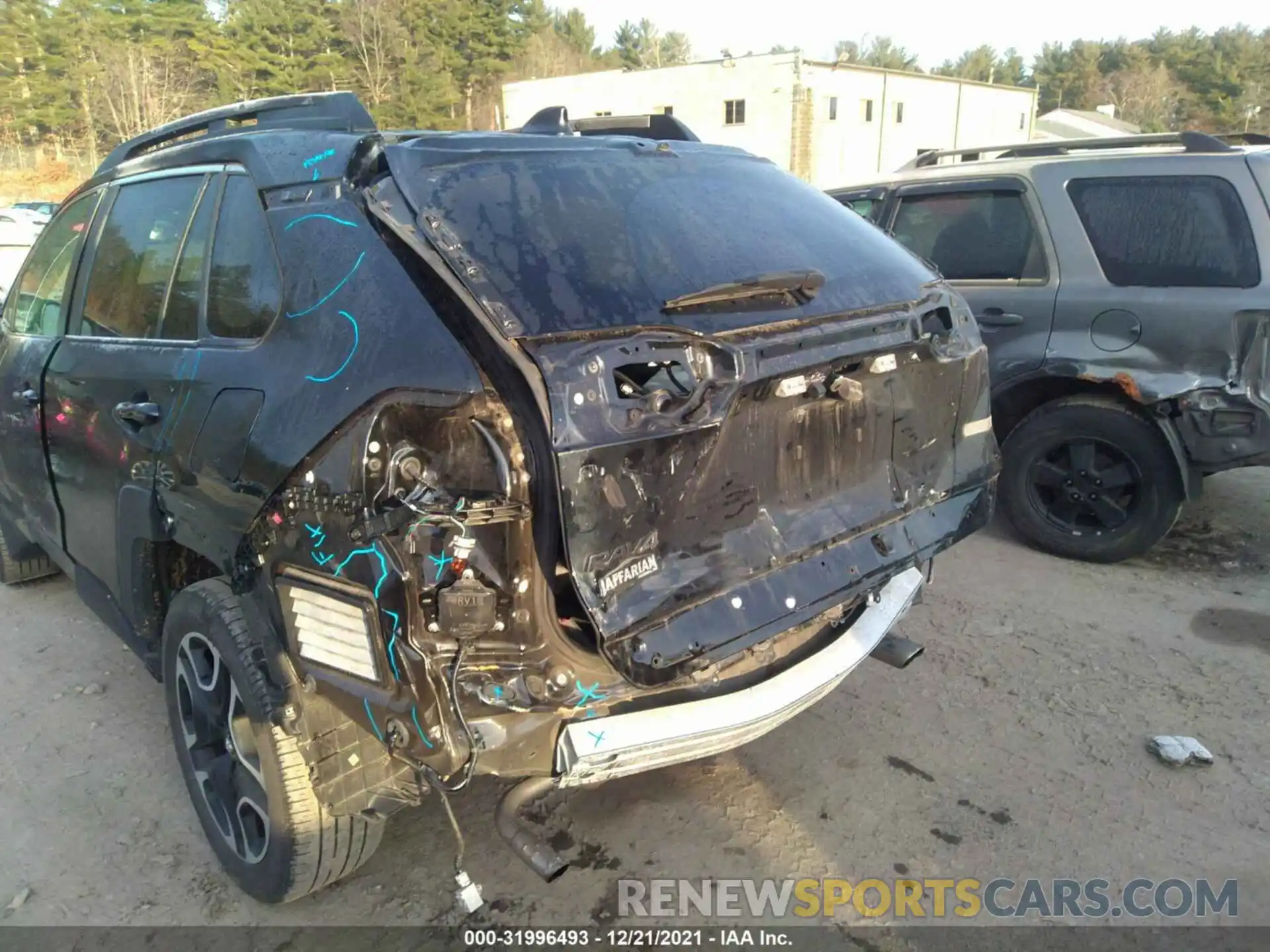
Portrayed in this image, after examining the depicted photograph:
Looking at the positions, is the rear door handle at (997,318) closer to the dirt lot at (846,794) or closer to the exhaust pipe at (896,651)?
the dirt lot at (846,794)

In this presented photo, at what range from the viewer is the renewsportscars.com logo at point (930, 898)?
2455 mm

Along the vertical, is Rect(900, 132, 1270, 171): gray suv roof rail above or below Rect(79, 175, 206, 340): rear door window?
above

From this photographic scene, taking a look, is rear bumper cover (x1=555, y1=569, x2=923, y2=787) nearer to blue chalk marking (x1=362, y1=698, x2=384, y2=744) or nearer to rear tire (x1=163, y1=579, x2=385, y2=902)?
blue chalk marking (x1=362, y1=698, x2=384, y2=744)

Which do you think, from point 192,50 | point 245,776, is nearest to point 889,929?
point 245,776

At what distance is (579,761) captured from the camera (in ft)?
6.54

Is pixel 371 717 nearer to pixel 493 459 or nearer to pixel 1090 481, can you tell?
pixel 493 459

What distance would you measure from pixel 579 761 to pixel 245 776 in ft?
3.63

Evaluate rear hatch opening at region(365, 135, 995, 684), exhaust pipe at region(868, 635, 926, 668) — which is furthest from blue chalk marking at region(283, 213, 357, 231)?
exhaust pipe at region(868, 635, 926, 668)

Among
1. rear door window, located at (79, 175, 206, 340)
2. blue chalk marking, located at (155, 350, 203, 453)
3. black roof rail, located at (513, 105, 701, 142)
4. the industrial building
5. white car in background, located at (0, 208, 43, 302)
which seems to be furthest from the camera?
the industrial building

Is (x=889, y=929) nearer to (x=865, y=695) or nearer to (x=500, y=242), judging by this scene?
(x=865, y=695)

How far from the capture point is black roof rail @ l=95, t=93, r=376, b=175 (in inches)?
101

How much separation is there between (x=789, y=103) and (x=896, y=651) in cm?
3523

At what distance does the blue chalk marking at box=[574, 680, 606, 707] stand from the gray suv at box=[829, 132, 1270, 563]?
3.53m

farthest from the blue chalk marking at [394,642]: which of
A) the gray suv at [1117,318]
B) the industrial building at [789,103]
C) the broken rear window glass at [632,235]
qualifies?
the industrial building at [789,103]
